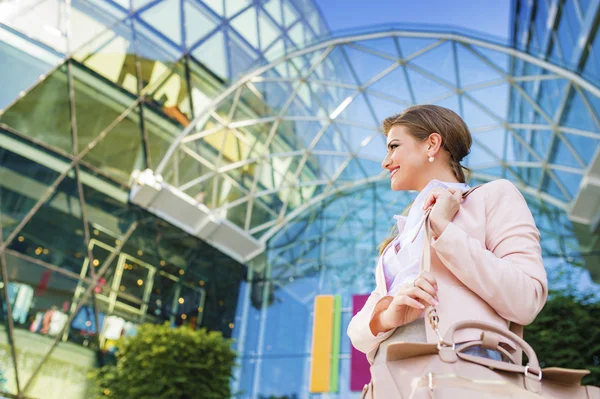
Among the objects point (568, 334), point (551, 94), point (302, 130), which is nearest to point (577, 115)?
point (551, 94)

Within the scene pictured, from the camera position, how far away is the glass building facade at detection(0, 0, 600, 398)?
16.2 metres

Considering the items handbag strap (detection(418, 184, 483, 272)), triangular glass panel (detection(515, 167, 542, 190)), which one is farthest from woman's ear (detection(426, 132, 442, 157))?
triangular glass panel (detection(515, 167, 542, 190))

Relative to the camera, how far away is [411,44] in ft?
53.7

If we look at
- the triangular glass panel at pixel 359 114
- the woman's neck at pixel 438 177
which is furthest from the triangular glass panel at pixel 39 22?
the woman's neck at pixel 438 177

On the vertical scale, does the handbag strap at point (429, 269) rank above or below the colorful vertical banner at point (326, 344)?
below

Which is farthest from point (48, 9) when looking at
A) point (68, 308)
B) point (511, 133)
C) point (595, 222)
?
point (595, 222)

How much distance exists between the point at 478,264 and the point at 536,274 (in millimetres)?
193

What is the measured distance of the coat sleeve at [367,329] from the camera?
6.74 feet

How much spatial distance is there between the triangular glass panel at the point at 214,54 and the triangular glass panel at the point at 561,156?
401 inches

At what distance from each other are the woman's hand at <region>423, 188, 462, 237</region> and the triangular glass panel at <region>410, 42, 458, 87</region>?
48.3 feet

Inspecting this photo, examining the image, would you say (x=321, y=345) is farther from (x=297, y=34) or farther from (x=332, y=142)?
(x=297, y=34)

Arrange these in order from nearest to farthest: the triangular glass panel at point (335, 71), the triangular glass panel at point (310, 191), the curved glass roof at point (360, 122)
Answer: the curved glass roof at point (360, 122) < the triangular glass panel at point (335, 71) < the triangular glass panel at point (310, 191)

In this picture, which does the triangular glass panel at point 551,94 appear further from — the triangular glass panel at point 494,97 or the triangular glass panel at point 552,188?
the triangular glass panel at point 552,188

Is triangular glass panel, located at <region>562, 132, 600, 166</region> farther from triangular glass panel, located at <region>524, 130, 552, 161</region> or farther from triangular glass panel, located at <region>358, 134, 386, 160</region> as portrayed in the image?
triangular glass panel, located at <region>358, 134, 386, 160</region>
